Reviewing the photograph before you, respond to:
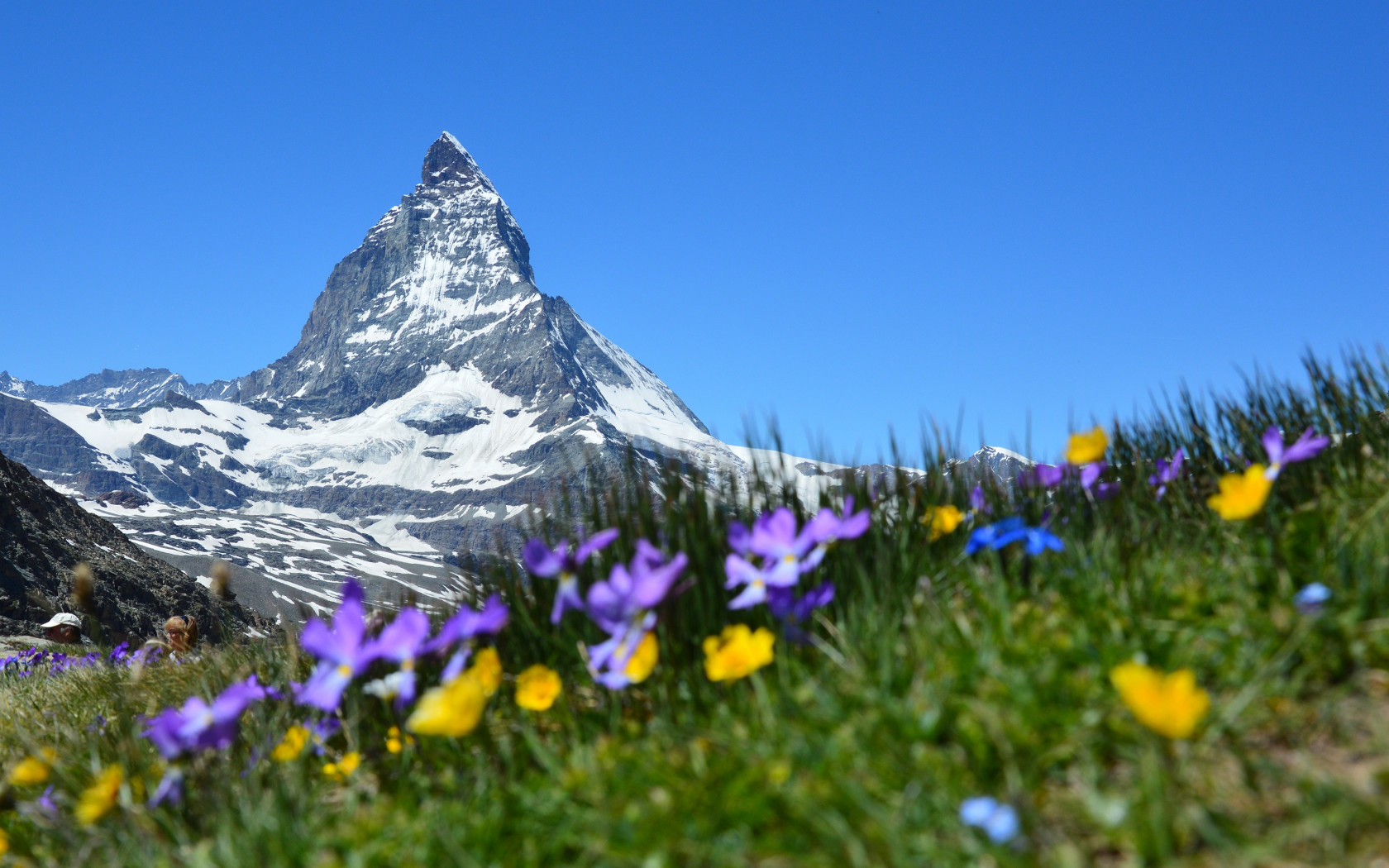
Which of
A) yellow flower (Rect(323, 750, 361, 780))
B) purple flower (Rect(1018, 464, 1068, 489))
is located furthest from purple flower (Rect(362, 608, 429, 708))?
purple flower (Rect(1018, 464, 1068, 489))

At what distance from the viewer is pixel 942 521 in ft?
9.11

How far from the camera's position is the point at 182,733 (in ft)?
6.91

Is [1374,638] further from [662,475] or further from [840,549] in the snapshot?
[662,475]

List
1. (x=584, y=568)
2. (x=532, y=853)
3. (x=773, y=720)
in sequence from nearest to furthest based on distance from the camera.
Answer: (x=532, y=853), (x=773, y=720), (x=584, y=568)

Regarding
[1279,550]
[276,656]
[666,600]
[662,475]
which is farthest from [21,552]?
[1279,550]

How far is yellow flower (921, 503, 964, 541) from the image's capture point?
8.96 ft

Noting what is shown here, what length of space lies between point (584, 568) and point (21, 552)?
481 inches

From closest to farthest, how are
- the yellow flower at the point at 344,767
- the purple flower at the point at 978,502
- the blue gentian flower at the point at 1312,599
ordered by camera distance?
the blue gentian flower at the point at 1312,599 → the yellow flower at the point at 344,767 → the purple flower at the point at 978,502

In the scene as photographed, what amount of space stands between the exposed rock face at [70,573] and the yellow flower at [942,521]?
9.41m

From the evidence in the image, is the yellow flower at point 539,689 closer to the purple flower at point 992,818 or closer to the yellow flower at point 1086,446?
the purple flower at point 992,818

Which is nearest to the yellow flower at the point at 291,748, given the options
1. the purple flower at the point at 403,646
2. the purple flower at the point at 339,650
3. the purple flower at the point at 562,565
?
the purple flower at the point at 339,650

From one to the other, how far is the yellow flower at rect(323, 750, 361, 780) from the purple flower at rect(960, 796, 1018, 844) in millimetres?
1623

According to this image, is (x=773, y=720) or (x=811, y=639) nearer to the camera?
(x=773, y=720)

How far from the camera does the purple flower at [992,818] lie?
1281mm
